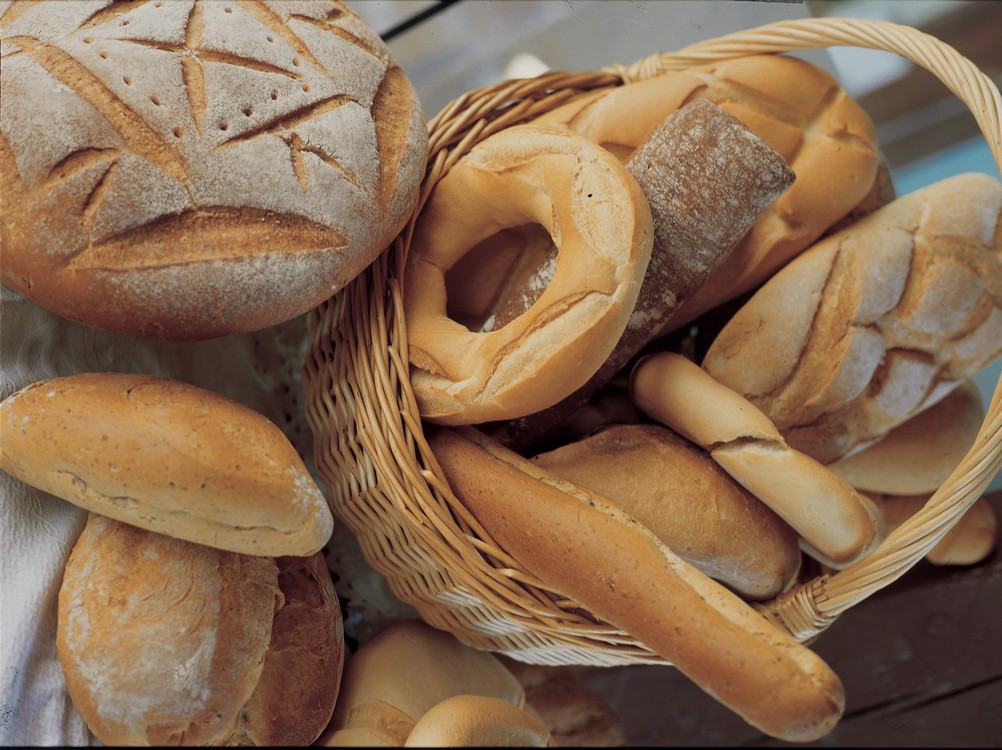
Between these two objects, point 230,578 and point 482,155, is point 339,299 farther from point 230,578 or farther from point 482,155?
point 230,578

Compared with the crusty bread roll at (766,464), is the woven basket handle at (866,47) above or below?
above

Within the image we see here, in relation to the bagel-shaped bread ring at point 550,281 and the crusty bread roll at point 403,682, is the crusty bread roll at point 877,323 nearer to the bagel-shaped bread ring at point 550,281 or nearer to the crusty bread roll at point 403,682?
the bagel-shaped bread ring at point 550,281

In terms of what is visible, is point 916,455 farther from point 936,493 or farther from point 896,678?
point 896,678

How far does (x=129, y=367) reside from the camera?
0.99 meters

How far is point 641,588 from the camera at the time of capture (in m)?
0.82

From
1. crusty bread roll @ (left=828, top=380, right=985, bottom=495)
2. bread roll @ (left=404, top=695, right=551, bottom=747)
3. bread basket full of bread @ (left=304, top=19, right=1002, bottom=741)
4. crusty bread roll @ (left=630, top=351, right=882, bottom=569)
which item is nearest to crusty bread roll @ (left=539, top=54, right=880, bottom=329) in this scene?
bread basket full of bread @ (left=304, top=19, right=1002, bottom=741)

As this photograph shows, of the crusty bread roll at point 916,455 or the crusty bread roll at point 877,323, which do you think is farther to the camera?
the crusty bread roll at point 916,455

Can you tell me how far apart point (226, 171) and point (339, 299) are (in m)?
0.26

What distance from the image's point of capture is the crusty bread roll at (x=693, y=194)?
96cm

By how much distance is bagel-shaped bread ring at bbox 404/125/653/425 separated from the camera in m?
0.87

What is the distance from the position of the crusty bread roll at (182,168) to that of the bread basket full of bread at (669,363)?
16cm

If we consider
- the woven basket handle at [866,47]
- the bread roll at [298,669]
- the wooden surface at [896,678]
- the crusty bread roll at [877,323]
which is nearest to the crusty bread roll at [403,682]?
the bread roll at [298,669]

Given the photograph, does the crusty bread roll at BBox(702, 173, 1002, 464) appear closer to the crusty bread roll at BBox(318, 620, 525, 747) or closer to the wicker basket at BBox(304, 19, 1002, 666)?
the wicker basket at BBox(304, 19, 1002, 666)


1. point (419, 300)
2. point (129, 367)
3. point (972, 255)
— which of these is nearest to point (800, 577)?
point (972, 255)
